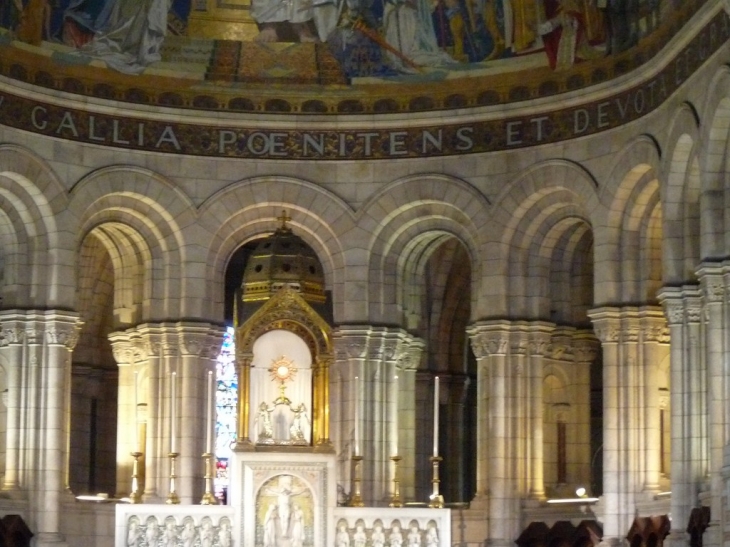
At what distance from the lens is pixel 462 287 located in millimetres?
48906

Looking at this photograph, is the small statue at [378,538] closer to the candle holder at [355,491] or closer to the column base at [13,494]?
the candle holder at [355,491]

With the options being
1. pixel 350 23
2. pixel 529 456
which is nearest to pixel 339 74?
pixel 350 23

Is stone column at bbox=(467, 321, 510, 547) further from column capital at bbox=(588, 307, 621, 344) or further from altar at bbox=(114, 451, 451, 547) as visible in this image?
altar at bbox=(114, 451, 451, 547)

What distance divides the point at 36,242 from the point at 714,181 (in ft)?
40.8

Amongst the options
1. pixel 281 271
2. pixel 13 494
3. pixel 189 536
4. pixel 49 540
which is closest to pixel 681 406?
pixel 281 271

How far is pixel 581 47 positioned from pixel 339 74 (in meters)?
Answer: 4.81

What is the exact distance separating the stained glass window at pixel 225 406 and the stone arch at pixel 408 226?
4514 mm

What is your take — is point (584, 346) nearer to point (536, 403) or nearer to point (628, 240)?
point (536, 403)

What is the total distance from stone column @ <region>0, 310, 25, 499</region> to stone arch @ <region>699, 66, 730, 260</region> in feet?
40.6

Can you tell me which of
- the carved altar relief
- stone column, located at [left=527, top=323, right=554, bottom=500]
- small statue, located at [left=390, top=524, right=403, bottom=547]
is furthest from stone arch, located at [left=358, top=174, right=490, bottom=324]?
the carved altar relief

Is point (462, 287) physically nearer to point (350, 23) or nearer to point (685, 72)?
point (350, 23)

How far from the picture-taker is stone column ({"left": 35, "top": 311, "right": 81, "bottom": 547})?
4184 centimetres

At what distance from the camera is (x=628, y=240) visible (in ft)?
137

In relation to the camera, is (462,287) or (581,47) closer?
(581,47)
